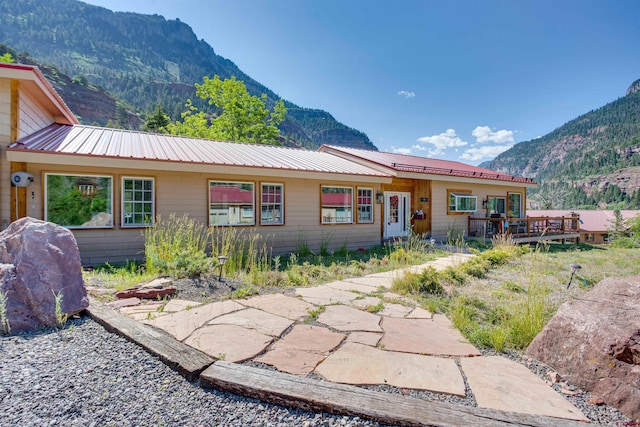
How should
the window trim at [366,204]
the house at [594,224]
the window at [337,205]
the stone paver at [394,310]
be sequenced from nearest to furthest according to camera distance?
1. the stone paver at [394,310]
2. the window at [337,205]
3. the window trim at [366,204]
4. the house at [594,224]

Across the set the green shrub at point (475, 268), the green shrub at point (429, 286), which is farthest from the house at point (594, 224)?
the green shrub at point (429, 286)

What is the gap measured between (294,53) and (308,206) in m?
14.0

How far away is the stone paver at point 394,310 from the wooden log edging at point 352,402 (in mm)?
1777

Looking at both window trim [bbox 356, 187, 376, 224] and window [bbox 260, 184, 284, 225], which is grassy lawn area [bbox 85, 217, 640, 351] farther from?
window trim [bbox 356, 187, 376, 224]

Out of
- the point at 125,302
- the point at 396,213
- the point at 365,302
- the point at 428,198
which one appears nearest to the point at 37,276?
the point at 125,302

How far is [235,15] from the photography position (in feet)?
55.9

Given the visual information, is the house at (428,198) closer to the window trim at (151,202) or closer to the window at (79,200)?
the window trim at (151,202)

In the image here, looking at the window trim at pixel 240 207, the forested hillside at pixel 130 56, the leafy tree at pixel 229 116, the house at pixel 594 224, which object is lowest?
the house at pixel 594 224

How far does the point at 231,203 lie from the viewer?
8.13m

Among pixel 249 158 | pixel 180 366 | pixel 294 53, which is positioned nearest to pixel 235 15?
pixel 294 53

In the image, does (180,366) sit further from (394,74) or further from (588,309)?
(394,74)

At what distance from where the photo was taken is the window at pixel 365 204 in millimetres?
10289

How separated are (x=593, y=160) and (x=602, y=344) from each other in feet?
356

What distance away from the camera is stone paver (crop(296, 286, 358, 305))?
4.06 metres
